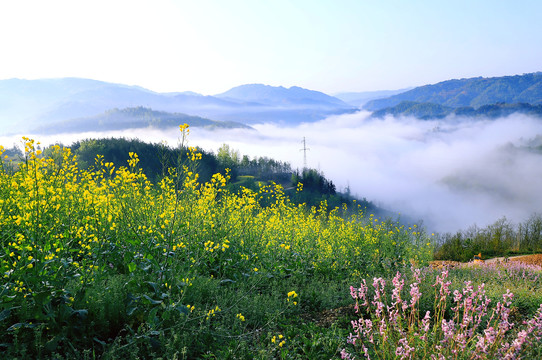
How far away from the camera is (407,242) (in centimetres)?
1007

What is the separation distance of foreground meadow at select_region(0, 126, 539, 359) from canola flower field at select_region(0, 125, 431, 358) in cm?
2

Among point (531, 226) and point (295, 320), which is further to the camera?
point (531, 226)

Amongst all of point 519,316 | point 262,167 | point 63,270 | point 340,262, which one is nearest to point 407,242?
point 340,262

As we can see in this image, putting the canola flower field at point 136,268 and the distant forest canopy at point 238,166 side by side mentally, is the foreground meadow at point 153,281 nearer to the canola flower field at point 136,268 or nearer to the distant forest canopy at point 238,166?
the canola flower field at point 136,268

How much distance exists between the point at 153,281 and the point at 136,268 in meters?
0.55

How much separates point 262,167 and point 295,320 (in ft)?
383

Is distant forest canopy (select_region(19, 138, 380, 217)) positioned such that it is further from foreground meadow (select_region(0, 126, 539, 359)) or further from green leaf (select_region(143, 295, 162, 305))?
green leaf (select_region(143, 295, 162, 305))

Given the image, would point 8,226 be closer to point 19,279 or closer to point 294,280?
point 19,279

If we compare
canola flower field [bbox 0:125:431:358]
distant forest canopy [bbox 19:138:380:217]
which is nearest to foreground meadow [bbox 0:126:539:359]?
canola flower field [bbox 0:125:431:358]

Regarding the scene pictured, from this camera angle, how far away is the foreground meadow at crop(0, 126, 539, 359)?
3.40 m

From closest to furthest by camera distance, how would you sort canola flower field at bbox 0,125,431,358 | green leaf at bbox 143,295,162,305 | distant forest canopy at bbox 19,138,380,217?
canola flower field at bbox 0,125,431,358 < green leaf at bbox 143,295,162,305 < distant forest canopy at bbox 19,138,380,217

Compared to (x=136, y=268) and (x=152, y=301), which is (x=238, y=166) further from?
Answer: (x=152, y=301)

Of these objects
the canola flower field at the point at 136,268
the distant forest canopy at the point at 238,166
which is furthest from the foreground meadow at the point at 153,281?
the distant forest canopy at the point at 238,166

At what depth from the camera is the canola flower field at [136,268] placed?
11.1ft
